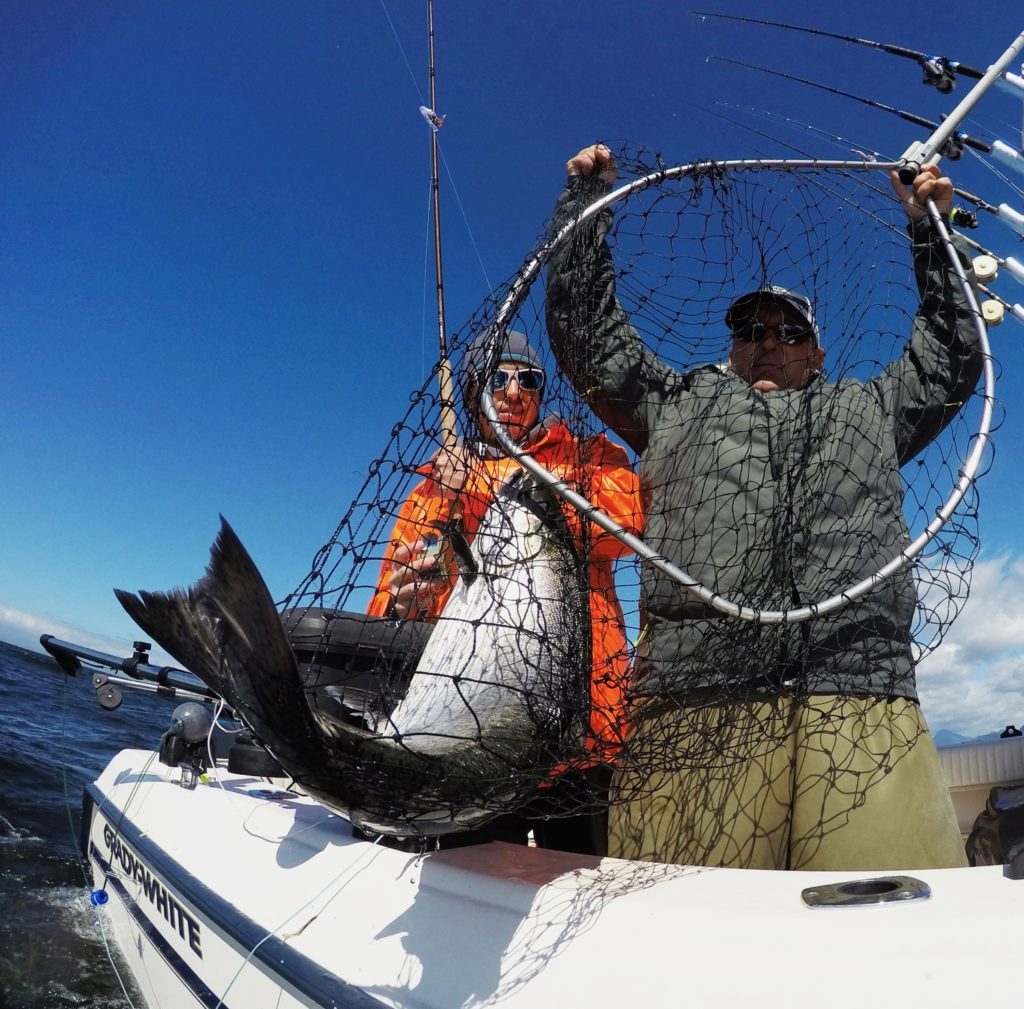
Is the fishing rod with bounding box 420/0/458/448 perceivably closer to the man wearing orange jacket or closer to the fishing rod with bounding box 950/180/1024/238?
the man wearing orange jacket

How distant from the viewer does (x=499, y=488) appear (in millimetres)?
2365

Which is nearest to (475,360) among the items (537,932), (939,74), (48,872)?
(537,932)

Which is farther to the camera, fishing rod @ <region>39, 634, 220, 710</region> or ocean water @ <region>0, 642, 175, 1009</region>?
fishing rod @ <region>39, 634, 220, 710</region>

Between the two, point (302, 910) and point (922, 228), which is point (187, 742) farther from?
point (922, 228)

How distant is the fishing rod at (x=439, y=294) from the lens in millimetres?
2383

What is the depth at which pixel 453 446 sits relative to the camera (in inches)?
94.0

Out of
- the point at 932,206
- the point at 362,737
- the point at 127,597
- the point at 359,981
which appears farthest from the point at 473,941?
the point at 932,206

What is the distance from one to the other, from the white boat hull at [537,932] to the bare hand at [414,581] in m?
0.86

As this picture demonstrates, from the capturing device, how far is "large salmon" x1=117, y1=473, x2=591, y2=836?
131 centimetres

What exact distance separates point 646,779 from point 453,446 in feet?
3.95

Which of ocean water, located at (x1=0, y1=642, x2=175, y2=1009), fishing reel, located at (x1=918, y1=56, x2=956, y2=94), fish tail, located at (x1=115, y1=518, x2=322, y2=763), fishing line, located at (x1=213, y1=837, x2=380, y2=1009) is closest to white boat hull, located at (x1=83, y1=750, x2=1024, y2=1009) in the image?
fishing line, located at (x1=213, y1=837, x2=380, y2=1009)

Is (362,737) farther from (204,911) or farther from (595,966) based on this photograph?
(204,911)

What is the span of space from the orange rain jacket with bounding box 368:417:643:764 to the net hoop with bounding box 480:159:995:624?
0.90 feet

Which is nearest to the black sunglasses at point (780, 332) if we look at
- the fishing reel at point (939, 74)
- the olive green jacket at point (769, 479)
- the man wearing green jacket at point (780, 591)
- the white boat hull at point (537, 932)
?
the man wearing green jacket at point (780, 591)
